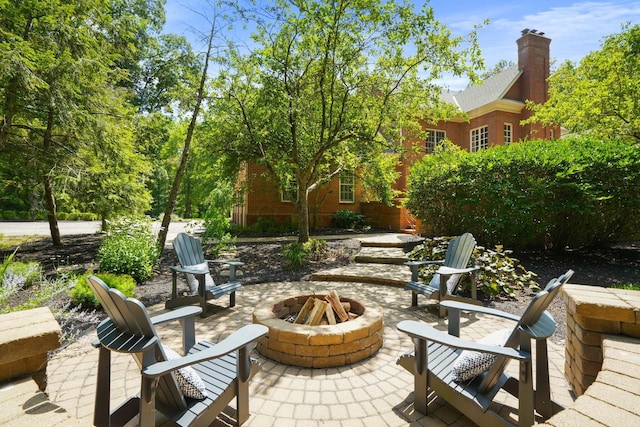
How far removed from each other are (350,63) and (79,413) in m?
7.27

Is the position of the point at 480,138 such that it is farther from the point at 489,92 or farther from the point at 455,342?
the point at 455,342

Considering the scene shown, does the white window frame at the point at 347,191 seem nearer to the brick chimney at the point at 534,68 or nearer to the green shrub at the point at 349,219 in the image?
the green shrub at the point at 349,219

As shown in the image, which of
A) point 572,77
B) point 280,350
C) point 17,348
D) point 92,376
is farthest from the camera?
point 572,77

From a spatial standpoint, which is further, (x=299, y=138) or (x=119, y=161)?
(x=299, y=138)

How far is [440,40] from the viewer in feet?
21.7

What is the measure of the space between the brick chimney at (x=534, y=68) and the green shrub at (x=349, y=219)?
11.3 m

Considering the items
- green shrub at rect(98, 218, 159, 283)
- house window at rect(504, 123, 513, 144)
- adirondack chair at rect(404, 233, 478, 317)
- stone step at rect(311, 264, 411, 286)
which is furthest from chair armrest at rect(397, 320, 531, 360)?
house window at rect(504, 123, 513, 144)

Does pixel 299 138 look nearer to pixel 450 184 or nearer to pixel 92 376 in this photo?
pixel 450 184

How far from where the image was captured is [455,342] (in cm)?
166

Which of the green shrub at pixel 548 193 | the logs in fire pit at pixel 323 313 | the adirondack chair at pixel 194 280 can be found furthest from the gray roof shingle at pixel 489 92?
the logs in fire pit at pixel 323 313

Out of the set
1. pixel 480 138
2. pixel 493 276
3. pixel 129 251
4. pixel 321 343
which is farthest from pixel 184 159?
pixel 480 138

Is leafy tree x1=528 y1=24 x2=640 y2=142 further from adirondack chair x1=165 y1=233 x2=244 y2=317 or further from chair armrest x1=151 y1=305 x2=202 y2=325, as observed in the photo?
chair armrest x1=151 y1=305 x2=202 y2=325

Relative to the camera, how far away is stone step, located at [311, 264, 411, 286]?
5.46 metres

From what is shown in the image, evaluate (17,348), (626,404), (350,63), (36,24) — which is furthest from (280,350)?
(36,24)
